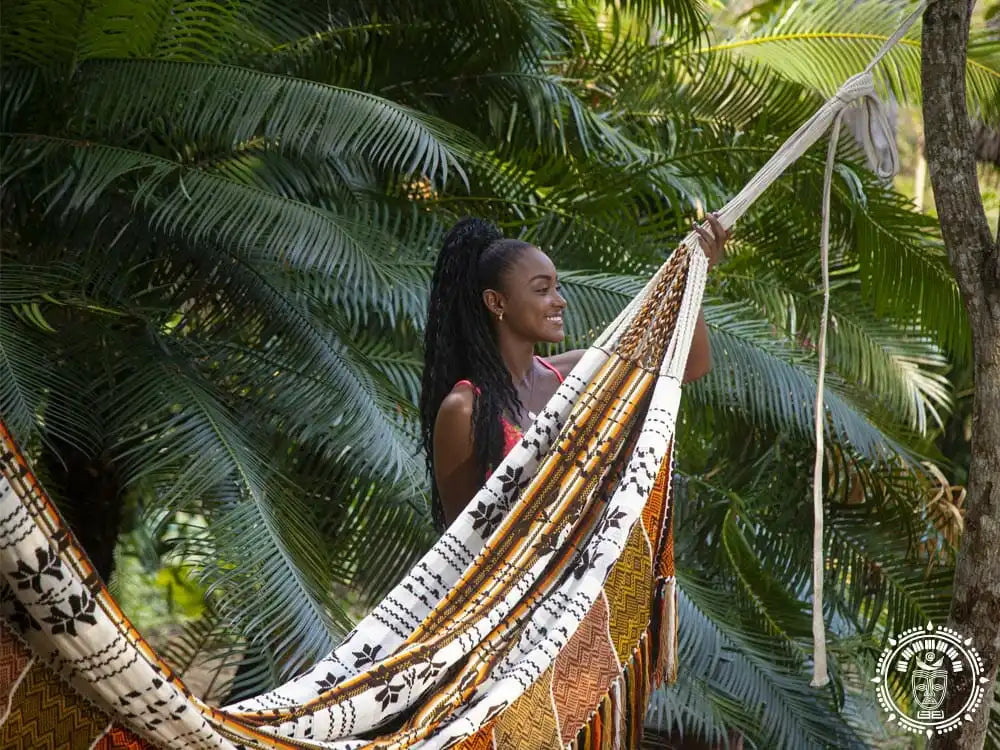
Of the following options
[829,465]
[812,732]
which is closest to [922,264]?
[829,465]

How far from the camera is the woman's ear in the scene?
2.47 m

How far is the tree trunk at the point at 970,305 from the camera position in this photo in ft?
8.61

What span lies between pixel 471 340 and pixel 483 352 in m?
0.03

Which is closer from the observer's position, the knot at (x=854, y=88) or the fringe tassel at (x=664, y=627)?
the fringe tassel at (x=664, y=627)

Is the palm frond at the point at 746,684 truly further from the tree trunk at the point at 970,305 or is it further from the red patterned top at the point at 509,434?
the red patterned top at the point at 509,434

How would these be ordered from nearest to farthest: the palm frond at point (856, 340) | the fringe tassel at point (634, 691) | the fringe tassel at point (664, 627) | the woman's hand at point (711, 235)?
the fringe tassel at point (634, 691) → the fringe tassel at point (664, 627) → the woman's hand at point (711, 235) → the palm frond at point (856, 340)

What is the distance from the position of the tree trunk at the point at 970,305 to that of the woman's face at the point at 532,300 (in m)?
0.79

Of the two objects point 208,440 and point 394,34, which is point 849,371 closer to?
point 394,34

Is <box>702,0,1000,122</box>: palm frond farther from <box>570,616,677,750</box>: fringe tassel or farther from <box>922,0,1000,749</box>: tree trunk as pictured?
<box>570,616,677,750</box>: fringe tassel

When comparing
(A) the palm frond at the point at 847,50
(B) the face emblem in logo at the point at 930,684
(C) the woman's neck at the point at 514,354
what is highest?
→ (A) the palm frond at the point at 847,50

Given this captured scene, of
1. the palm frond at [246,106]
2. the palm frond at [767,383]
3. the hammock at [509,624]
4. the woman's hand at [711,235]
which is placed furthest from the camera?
the palm frond at [767,383]

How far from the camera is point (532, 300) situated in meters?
2.44

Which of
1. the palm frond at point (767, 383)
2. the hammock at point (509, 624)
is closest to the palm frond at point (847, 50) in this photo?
the palm frond at point (767, 383)

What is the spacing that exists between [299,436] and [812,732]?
5.43 feet
